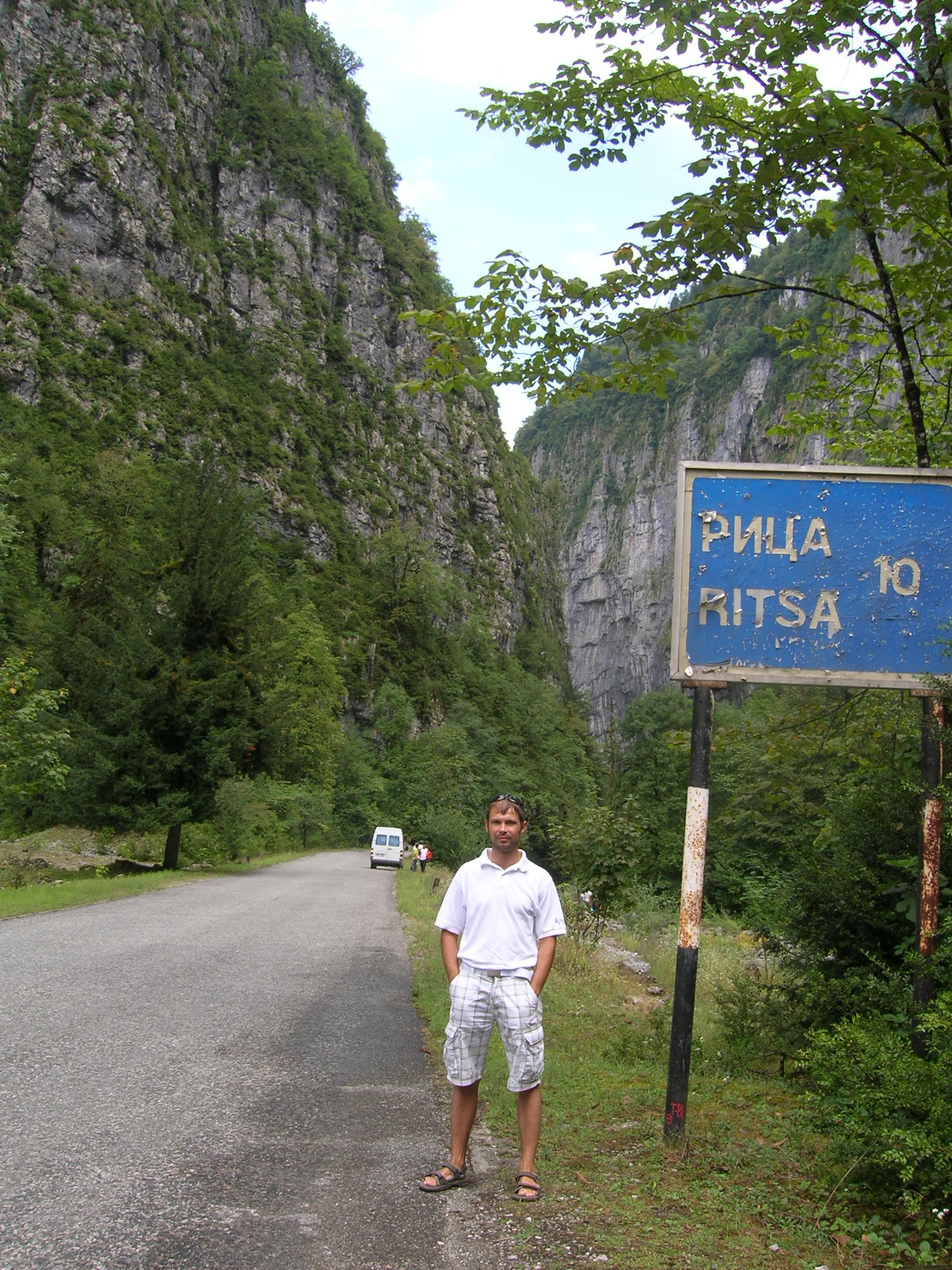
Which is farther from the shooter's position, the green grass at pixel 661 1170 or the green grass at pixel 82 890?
the green grass at pixel 82 890

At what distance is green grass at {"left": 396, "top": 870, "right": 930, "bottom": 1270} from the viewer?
3.14 metres

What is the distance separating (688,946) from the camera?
13.5 ft

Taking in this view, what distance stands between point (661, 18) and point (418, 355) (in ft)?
278

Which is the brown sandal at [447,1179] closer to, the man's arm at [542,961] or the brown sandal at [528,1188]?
the brown sandal at [528,1188]

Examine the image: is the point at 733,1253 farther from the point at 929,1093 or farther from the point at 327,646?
the point at 327,646

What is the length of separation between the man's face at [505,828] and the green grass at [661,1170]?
136 cm

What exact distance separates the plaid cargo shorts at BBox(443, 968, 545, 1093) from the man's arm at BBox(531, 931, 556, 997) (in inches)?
1.3

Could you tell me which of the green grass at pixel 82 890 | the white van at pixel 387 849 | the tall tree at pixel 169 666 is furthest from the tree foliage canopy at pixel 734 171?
the white van at pixel 387 849

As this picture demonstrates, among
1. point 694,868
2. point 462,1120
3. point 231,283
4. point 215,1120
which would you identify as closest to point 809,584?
point 694,868

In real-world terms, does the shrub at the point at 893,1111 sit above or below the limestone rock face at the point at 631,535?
below

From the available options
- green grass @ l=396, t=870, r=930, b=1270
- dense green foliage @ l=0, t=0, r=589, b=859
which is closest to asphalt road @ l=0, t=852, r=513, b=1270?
green grass @ l=396, t=870, r=930, b=1270

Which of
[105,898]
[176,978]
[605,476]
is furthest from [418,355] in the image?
[605,476]

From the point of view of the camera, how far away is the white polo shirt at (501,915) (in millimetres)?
3814

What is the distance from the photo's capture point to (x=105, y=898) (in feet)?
48.1
